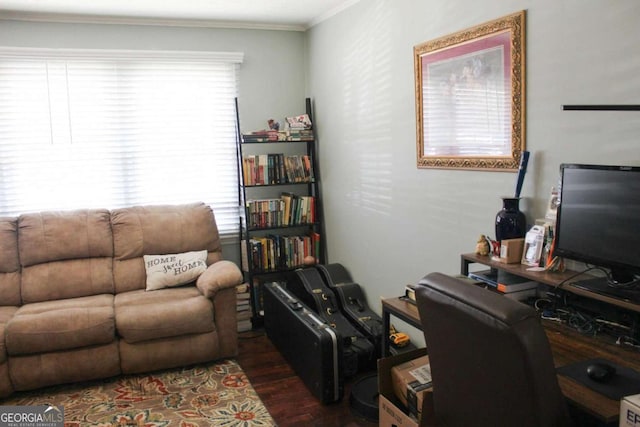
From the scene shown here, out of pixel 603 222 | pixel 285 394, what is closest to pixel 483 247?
pixel 603 222

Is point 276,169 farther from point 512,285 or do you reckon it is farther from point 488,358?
point 488,358

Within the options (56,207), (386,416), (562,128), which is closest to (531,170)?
(562,128)

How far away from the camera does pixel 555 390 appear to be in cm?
130

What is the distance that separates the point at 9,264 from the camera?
356cm

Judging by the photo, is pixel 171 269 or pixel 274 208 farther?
pixel 274 208

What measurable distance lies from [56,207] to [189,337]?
5.21 ft

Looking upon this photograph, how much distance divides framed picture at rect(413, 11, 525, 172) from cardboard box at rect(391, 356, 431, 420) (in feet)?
3.19

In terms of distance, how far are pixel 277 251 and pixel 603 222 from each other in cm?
281

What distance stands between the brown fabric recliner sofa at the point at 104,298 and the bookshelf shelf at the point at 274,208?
38 centimetres

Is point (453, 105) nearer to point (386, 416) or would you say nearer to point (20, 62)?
point (386, 416)

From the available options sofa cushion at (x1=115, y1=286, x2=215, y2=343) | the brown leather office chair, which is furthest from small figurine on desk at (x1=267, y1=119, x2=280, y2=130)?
the brown leather office chair

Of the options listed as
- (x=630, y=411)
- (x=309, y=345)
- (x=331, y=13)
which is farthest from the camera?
(x=331, y=13)

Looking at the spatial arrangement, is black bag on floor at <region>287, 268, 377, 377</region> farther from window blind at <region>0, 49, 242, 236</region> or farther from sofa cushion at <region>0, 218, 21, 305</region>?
sofa cushion at <region>0, 218, 21, 305</region>

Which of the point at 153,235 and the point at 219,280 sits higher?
the point at 153,235
